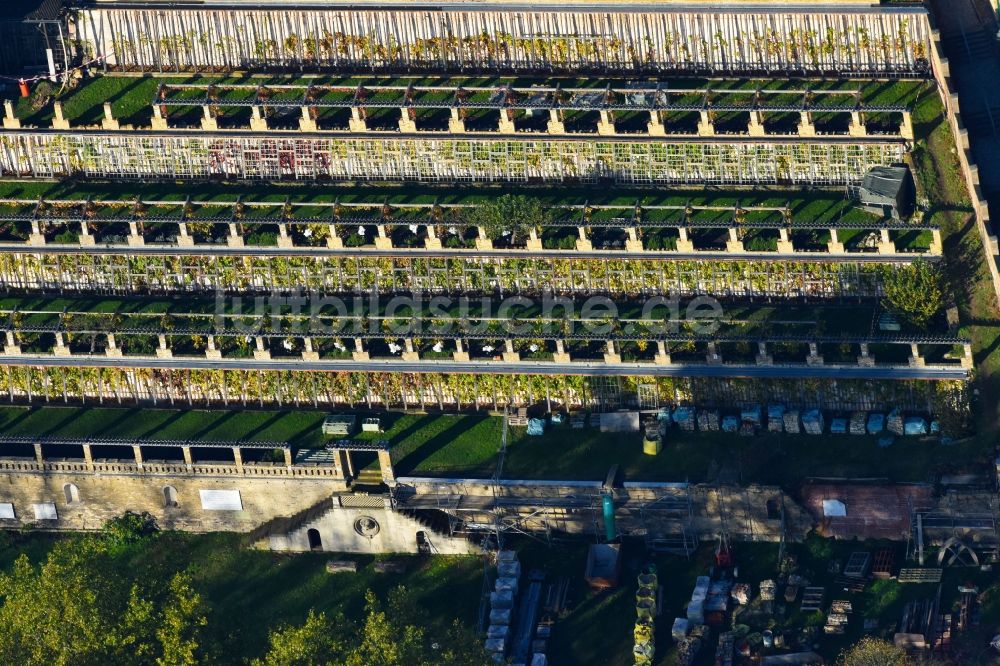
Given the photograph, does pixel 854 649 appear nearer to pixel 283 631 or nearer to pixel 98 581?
pixel 283 631

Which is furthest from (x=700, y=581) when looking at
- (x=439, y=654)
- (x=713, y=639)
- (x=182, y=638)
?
(x=182, y=638)

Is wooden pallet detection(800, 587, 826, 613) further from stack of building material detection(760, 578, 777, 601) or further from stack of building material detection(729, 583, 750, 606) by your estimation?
stack of building material detection(729, 583, 750, 606)

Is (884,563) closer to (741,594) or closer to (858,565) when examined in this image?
(858,565)

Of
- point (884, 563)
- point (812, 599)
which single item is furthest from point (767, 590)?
point (884, 563)

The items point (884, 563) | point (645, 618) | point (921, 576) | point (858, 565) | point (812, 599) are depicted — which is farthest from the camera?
point (884, 563)

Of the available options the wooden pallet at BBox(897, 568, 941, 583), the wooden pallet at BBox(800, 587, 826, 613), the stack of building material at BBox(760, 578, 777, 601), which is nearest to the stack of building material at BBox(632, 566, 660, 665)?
the stack of building material at BBox(760, 578, 777, 601)

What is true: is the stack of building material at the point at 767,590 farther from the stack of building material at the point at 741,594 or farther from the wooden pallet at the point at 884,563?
the wooden pallet at the point at 884,563
